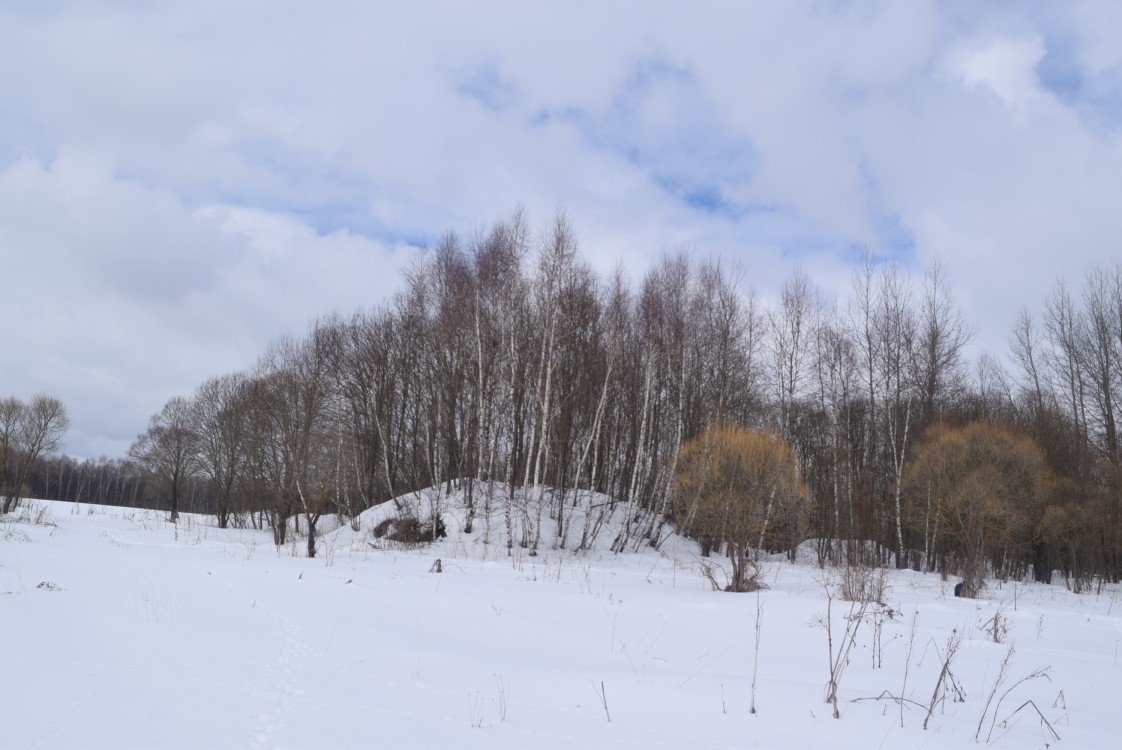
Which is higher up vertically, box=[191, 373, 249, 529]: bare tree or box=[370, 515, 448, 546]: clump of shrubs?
box=[191, 373, 249, 529]: bare tree

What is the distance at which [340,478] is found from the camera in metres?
28.7

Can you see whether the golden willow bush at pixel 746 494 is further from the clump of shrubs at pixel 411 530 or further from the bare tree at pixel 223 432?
the bare tree at pixel 223 432

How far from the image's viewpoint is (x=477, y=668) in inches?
258

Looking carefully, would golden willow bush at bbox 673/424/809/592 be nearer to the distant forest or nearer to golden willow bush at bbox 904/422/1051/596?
the distant forest

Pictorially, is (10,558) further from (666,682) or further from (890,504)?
(890,504)

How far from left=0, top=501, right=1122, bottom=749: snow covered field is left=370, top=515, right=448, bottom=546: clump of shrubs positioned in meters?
8.79

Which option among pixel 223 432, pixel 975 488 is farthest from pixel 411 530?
pixel 223 432

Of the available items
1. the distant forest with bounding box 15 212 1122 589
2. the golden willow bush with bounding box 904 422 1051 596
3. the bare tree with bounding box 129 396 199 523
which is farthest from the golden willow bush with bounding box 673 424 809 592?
the bare tree with bounding box 129 396 199 523

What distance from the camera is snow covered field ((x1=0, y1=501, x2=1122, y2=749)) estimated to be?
14.5ft

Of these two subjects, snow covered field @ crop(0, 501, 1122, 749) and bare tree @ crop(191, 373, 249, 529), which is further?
bare tree @ crop(191, 373, 249, 529)

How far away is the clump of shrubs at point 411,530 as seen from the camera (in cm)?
2241

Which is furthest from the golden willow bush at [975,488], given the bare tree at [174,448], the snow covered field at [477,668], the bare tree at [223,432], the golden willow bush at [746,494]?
the bare tree at [174,448]

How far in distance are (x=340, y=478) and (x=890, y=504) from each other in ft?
85.0

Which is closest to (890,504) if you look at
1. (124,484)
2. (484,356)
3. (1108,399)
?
(1108,399)
